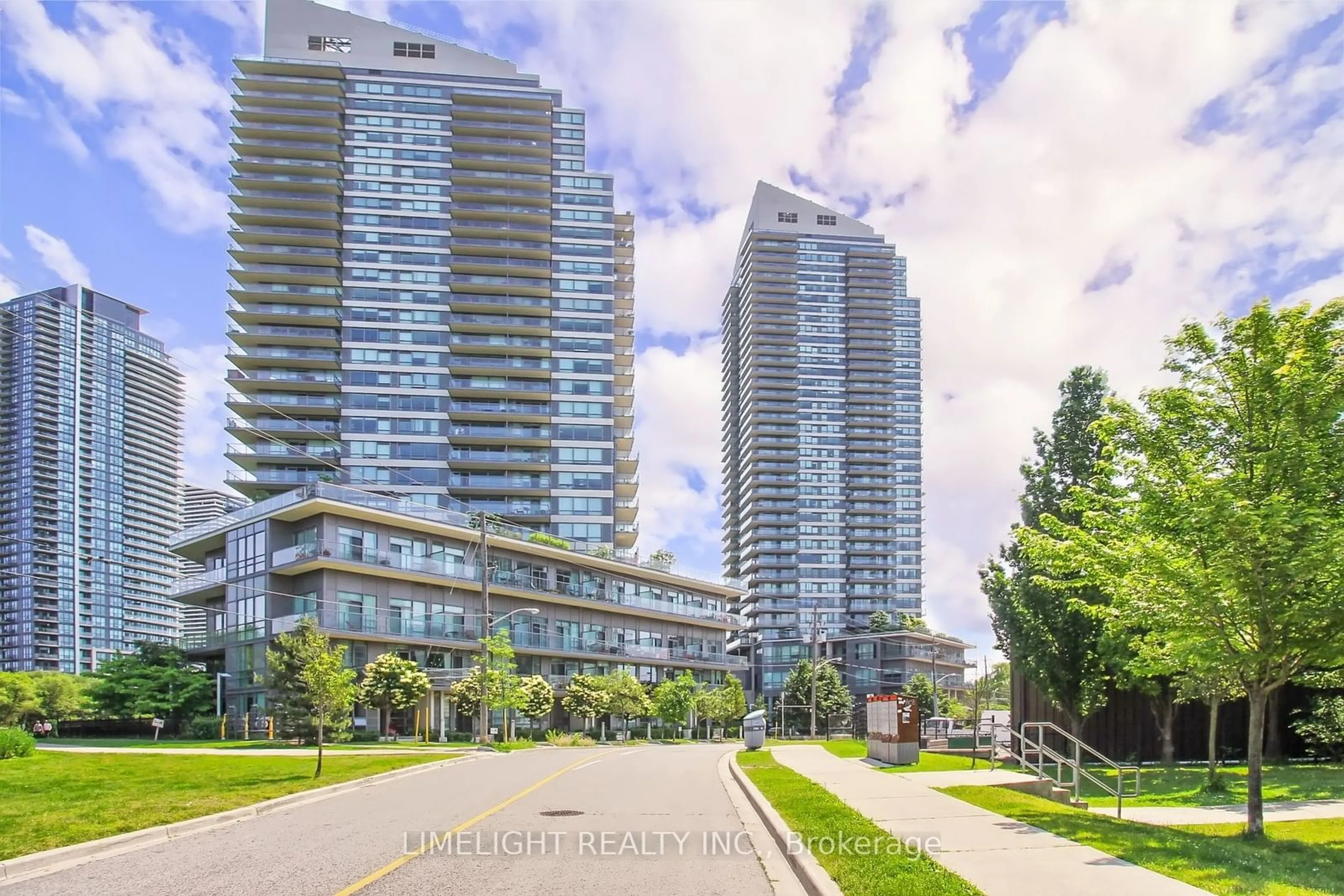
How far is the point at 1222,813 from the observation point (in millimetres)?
15508

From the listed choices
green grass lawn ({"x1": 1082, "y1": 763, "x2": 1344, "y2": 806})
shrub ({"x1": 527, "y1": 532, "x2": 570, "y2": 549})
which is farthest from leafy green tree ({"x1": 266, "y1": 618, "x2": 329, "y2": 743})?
green grass lawn ({"x1": 1082, "y1": 763, "x2": 1344, "y2": 806})

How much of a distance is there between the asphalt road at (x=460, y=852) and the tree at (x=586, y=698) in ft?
139

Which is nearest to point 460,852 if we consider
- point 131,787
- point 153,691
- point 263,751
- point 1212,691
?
point 131,787

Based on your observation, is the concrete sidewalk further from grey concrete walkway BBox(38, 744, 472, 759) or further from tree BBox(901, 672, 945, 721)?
tree BBox(901, 672, 945, 721)

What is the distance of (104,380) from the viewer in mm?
155375

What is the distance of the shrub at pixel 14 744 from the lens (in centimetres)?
2673

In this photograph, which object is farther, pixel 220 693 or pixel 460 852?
pixel 220 693

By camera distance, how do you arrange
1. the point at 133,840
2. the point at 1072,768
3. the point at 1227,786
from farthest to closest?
the point at 1227,786, the point at 1072,768, the point at 133,840

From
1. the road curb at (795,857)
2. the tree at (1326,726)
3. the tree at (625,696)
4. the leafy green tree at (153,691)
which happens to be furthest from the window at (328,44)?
the tree at (1326,726)

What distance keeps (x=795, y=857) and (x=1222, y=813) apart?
29.1 feet

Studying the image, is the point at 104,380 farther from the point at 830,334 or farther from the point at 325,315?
the point at 830,334

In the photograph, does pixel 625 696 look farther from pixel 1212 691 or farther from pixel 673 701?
pixel 1212 691

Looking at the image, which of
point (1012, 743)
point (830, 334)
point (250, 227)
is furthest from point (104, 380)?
point (1012, 743)

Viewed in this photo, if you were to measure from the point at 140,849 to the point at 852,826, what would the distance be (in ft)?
27.9
